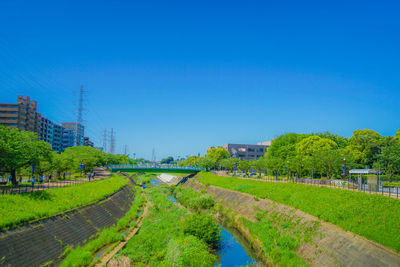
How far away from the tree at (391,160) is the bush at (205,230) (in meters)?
44.8

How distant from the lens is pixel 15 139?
33.6m

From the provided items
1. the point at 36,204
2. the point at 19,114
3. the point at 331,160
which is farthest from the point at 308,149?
the point at 19,114

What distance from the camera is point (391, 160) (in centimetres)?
5391

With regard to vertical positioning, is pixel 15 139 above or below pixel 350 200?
above

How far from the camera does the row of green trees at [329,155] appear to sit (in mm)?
55344

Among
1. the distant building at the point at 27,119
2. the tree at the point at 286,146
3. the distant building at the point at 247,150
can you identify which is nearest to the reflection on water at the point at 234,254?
the tree at the point at 286,146

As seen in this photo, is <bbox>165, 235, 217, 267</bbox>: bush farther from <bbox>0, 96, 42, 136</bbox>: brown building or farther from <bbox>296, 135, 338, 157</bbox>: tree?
<bbox>0, 96, 42, 136</bbox>: brown building

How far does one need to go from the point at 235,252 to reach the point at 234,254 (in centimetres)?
55

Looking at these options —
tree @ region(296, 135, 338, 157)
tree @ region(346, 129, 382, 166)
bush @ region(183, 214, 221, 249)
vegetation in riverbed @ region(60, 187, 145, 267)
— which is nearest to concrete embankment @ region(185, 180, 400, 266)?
bush @ region(183, 214, 221, 249)

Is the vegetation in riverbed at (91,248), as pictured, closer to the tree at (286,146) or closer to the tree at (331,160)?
the tree at (331,160)

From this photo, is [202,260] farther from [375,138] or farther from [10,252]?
[375,138]

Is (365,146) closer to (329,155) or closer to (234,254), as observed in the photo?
(329,155)

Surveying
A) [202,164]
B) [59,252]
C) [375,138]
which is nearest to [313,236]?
[59,252]

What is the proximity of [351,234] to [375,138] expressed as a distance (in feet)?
207
